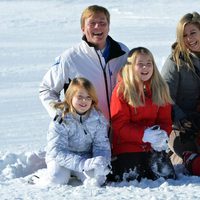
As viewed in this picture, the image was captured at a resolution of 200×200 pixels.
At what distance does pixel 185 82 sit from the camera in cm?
483

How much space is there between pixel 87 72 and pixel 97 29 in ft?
1.17

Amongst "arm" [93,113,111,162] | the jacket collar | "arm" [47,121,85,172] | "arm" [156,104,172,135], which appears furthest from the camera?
the jacket collar

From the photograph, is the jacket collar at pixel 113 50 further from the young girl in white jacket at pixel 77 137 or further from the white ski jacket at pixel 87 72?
the young girl in white jacket at pixel 77 137

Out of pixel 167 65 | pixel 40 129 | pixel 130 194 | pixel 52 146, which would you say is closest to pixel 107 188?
pixel 130 194

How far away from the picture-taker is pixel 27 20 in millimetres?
16500

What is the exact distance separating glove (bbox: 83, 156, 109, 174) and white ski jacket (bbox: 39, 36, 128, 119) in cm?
72

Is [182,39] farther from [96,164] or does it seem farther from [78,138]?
[96,164]

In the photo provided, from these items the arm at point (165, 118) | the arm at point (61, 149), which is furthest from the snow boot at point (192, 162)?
the arm at point (61, 149)

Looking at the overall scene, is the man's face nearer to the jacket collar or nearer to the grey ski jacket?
the jacket collar

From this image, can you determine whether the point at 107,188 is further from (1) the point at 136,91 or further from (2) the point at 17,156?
(2) the point at 17,156

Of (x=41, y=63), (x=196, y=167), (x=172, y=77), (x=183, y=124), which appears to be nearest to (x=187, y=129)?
(x=183, y=124)

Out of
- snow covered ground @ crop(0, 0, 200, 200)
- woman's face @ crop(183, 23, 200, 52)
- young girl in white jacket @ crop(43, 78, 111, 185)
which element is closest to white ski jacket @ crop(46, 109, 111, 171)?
young girl in white jacket @ crop(43, 78, 111, 185)

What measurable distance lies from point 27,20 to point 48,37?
3.47 m

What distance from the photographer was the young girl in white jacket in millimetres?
4156
